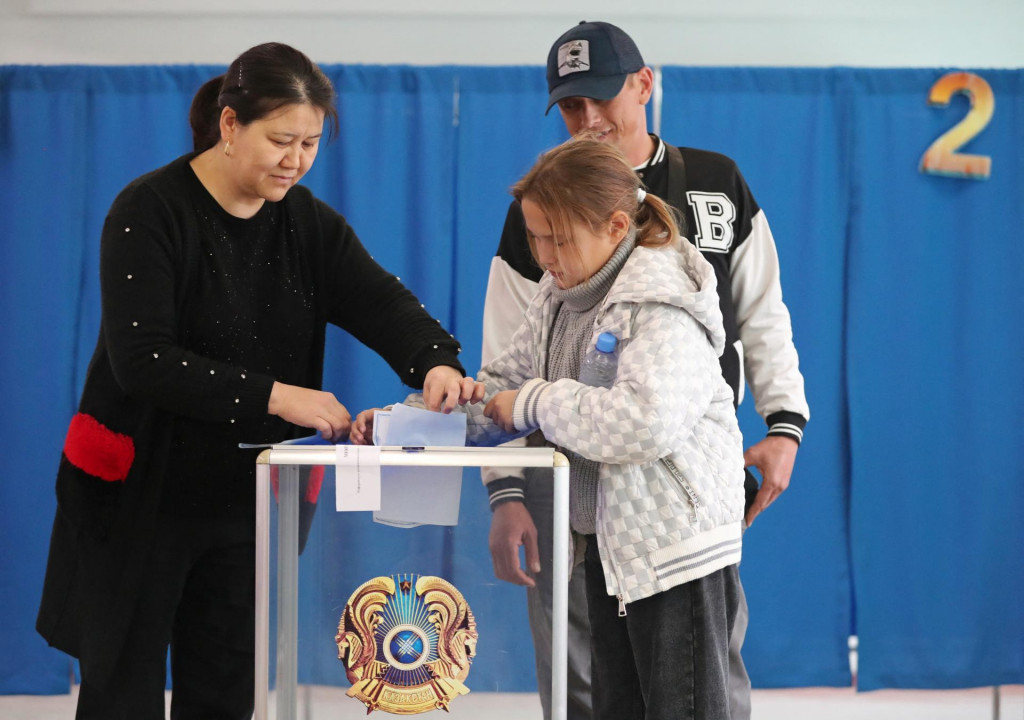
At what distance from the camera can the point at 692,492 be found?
134cm

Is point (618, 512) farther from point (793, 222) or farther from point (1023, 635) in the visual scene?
point (1023, 635)

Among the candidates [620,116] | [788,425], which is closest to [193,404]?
[620,116]

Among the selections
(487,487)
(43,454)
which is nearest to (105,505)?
(487,487)

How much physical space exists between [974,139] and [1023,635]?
5.62ft

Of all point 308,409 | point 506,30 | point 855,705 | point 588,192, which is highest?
point 506,30

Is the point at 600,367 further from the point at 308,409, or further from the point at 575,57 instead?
the point at 575,57

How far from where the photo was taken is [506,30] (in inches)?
136

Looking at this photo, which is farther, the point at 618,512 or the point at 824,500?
the point at 824,500

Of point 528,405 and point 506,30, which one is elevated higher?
point 506,30

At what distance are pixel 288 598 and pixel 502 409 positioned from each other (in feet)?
1.33

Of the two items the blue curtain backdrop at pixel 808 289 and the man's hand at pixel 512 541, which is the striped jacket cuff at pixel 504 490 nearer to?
the man's hand at pixel 512 541

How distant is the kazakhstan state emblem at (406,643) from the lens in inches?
49.4

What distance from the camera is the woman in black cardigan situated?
142 cm

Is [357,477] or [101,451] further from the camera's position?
[101,451]
